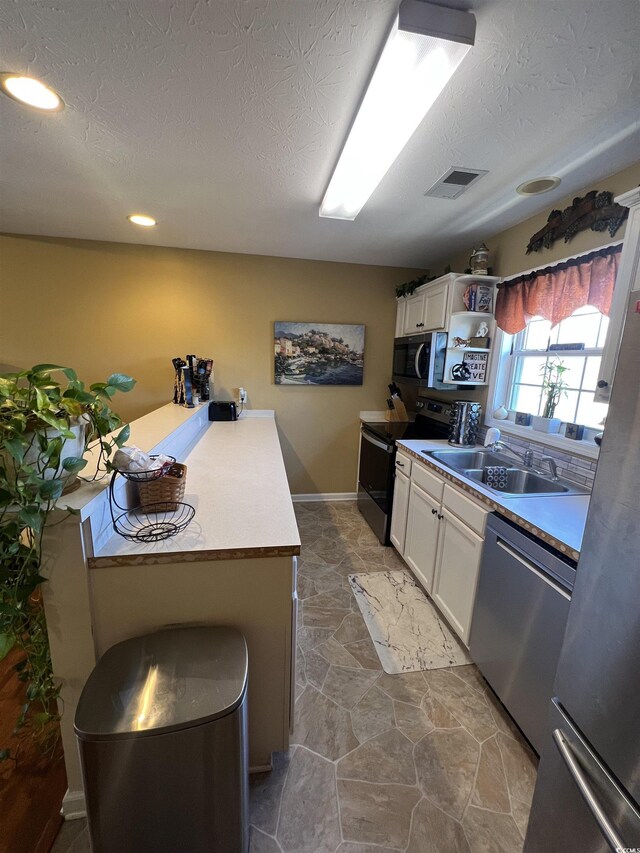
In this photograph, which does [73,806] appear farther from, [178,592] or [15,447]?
[15,447]

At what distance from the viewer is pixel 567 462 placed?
6.22 feet

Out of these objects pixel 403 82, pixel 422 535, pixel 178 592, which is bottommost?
pixel 422 535

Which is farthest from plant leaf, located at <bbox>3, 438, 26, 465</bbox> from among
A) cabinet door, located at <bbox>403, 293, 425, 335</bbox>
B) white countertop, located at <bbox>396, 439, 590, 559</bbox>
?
cabinet door, located at <bbox>403, 293, 425, 335</bbox>

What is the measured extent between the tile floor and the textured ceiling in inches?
99.0

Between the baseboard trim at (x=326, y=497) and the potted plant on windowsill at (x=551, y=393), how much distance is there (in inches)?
83.2

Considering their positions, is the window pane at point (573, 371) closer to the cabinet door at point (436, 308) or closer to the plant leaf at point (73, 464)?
the cabinet door at point (436, 308)

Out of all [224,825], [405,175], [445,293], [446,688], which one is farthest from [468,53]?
[446,688]

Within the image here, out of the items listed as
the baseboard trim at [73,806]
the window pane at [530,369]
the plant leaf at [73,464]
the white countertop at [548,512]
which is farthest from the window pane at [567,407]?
the baseboard trim at [73,806]

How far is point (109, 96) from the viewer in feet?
4.18

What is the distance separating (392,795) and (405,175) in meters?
2.72

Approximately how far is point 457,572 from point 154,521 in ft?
5.12

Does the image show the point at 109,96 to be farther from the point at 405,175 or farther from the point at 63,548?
the point at 63,548

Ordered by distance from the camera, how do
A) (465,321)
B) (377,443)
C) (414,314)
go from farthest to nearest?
(414,314), (377,443), (465,321)

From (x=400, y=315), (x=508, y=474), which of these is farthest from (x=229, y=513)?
(x=400, y=315)
